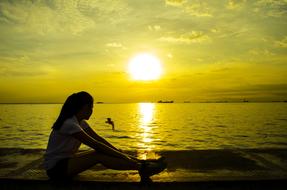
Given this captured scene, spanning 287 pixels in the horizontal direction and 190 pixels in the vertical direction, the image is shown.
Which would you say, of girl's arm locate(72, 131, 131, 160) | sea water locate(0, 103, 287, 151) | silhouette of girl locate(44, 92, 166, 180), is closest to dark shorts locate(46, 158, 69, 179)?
silhouette of girl locate(44, 92, 166, 180)

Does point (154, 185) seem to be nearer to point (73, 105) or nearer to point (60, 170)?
point (60, 170)

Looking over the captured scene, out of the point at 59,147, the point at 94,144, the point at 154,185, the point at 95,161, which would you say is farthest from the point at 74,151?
the point at 154,185

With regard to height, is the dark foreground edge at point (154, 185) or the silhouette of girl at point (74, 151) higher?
the silhouette of girl at point (74, 151)

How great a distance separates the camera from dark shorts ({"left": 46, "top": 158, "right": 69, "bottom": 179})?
551cm

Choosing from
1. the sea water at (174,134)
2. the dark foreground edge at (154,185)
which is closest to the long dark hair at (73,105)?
the dark foreground edge at (154,185)

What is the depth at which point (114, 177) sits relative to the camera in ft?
20.2

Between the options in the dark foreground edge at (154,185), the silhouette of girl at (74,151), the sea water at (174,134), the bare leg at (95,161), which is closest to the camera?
the dark foreground edge at (154,185)

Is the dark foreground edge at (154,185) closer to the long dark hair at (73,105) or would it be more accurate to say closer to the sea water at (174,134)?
the long dark hair at (73,105)

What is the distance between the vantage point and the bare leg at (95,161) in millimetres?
5633

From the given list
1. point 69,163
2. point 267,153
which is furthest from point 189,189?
point 267,153

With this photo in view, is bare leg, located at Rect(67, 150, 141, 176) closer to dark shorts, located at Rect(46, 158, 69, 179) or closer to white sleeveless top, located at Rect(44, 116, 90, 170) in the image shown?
dark shorts, located at Rect(46, 158, 69, 179)

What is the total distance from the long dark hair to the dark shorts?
0.66 metres

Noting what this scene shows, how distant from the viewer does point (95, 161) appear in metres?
5.74

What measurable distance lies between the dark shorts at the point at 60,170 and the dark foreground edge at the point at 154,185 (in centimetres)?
19
